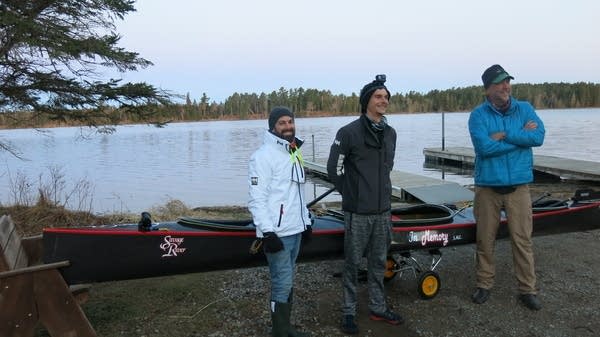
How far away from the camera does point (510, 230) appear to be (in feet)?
14.4

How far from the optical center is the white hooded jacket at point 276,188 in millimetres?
3346

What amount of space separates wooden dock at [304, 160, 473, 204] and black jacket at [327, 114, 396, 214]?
6597 mm

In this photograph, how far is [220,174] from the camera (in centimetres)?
1944

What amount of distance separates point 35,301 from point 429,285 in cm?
320

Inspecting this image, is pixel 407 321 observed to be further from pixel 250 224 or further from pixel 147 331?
pixel 147 331

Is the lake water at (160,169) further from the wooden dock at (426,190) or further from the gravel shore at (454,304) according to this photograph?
the gravel shore at (454,304)

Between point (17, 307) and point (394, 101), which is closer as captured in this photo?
point (17, 307)

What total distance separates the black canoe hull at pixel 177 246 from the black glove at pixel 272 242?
0.71 metres

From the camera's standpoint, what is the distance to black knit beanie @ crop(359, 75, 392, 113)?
3.81m

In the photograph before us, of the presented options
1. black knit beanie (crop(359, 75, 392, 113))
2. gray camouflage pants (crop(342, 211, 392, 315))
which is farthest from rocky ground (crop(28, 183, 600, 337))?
black knit beanie (crop(359, 75, 392, 113))

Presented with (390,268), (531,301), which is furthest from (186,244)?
(531,301)

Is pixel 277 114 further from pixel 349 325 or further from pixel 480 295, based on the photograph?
pixel 480 295

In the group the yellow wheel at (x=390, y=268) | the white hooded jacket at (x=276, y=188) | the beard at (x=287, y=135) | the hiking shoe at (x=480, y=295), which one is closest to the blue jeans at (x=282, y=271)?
the white hooded jacket at (x=276, y=188)

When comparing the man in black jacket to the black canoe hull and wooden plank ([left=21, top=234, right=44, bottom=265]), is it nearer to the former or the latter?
the black canoe hull
